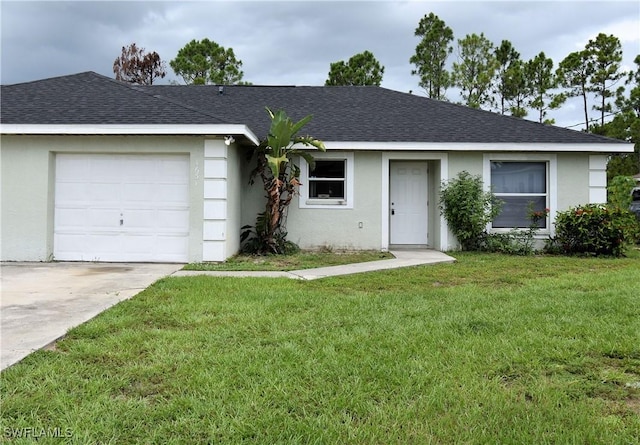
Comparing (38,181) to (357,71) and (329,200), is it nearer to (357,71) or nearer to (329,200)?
(329,200)

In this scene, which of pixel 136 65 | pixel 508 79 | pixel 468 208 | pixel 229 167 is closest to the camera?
pixel 229 167

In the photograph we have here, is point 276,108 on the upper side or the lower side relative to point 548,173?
upper

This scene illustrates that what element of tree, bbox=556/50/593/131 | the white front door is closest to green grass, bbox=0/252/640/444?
the white front door

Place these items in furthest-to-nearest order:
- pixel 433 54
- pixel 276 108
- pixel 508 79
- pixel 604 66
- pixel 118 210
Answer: pixel 433 54, pixel 508 79, pixel 604 66, pixel 276 108, pixel 118 210

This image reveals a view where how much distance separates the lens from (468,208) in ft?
34.0

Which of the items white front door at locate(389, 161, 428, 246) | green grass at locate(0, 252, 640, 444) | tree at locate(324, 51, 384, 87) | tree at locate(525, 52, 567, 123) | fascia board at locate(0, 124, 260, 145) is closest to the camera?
green grass at locate(0, 252, 640, 444)

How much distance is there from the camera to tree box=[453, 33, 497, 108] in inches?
930

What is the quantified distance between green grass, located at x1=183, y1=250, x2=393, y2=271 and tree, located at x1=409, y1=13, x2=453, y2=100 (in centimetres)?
1786

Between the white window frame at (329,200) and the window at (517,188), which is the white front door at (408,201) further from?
the window at (517,188)

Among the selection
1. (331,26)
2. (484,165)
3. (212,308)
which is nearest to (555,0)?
(484,165)

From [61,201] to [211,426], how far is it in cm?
836

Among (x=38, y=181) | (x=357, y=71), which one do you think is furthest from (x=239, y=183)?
(x=357, y=71)

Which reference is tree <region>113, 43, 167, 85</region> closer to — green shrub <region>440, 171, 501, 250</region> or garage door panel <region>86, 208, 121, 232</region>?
garage door panel <region>86, 208, 121, 232</region>

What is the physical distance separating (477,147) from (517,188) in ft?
5.47
